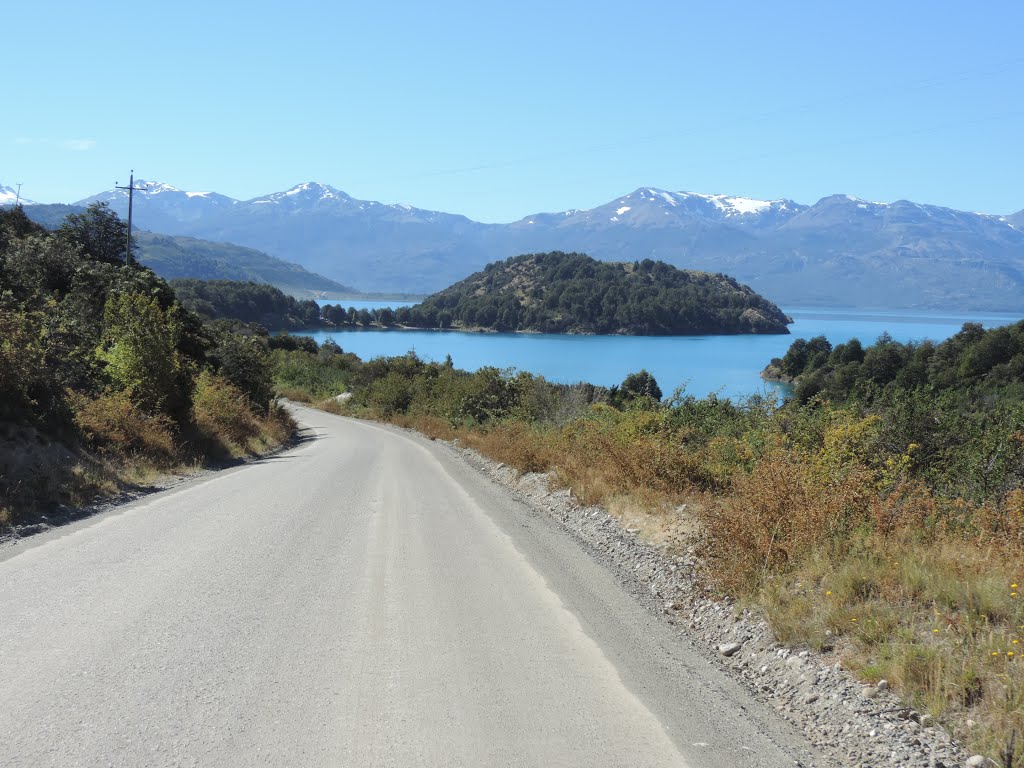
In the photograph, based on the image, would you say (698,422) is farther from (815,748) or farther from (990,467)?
(815,748)

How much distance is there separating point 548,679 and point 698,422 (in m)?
11.3

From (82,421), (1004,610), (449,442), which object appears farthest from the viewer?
(449,442)

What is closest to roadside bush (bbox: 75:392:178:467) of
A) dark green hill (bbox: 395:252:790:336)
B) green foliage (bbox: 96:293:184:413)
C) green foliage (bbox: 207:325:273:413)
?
green foliage (bbox: 96:293:184:413)

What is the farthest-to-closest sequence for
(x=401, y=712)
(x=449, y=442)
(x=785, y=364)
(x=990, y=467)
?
(x=785, y=364) → (x=449, y=442) → (x=990, y=467) → (x=401, y=712)

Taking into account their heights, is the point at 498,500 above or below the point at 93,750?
below

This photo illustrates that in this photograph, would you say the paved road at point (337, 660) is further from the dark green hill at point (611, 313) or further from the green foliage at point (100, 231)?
the dark green hill at point (611, 313)

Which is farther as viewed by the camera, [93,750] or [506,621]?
[506,621]

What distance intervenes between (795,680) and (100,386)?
16.8 m

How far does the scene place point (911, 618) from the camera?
5105 millimetres

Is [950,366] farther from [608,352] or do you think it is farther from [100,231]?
[608,352]

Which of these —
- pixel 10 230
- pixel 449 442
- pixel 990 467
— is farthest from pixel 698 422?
pixel 10 230

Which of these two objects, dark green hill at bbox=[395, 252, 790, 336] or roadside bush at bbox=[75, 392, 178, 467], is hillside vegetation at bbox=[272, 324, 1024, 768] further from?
dark green hill at bbox=[395, 252, 790, 336]

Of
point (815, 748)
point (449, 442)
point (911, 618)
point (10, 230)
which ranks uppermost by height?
point (10, 230)

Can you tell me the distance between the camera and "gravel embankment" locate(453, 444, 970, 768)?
415 cm
